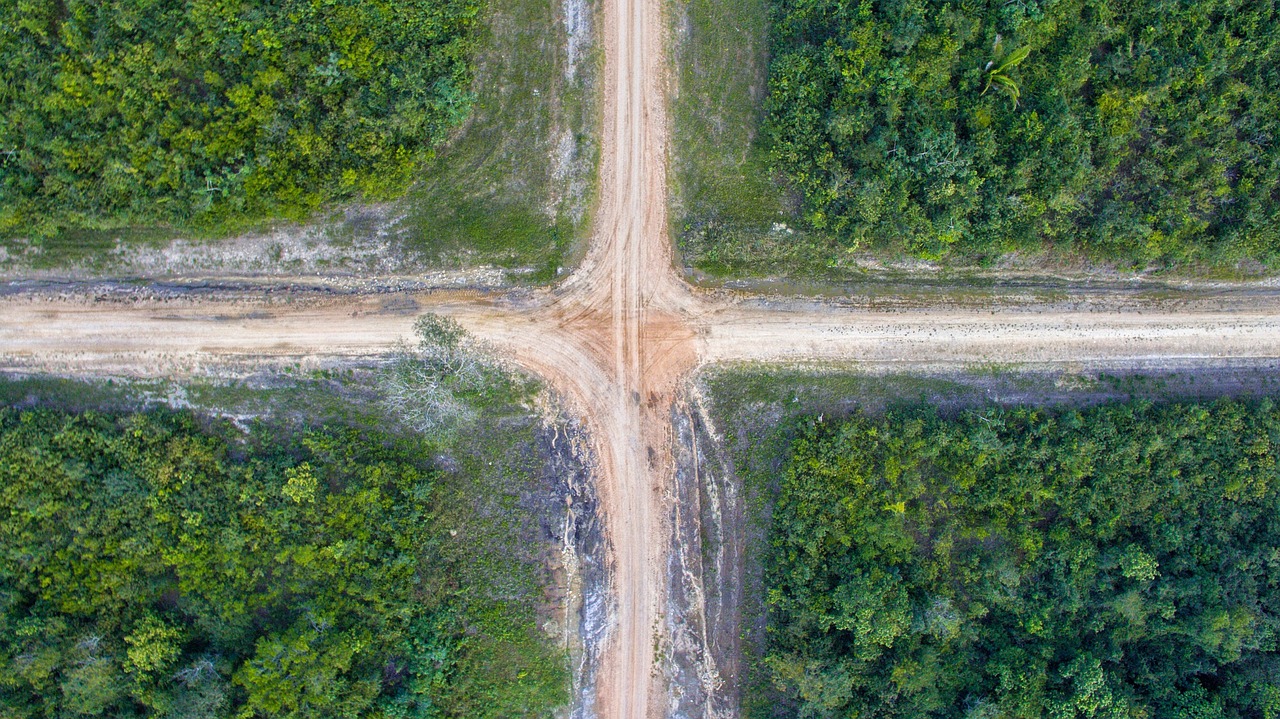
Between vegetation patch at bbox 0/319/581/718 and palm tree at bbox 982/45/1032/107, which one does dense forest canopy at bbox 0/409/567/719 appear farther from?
palm tree at bbox 982/45/1032/107

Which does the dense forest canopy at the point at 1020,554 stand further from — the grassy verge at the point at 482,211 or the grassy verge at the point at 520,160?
the grassy verge at the point at 482,211

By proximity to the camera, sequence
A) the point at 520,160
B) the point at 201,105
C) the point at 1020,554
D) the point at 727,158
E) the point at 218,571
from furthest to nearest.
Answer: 1. the point at 727,158
2. the point at 520,160
3. the point at 1020,554
4. the point at 218,571
5. the point at 201,105

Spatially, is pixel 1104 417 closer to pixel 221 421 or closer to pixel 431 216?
pixel 431 216

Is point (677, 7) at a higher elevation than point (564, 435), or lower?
higher

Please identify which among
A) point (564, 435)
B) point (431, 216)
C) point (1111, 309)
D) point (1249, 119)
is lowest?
point (564, 435)

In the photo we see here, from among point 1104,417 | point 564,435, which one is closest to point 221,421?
Result: point 564,435

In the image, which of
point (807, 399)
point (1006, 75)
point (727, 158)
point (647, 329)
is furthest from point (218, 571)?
point (1006, 75)

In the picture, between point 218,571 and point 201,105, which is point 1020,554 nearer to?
point 218,571
